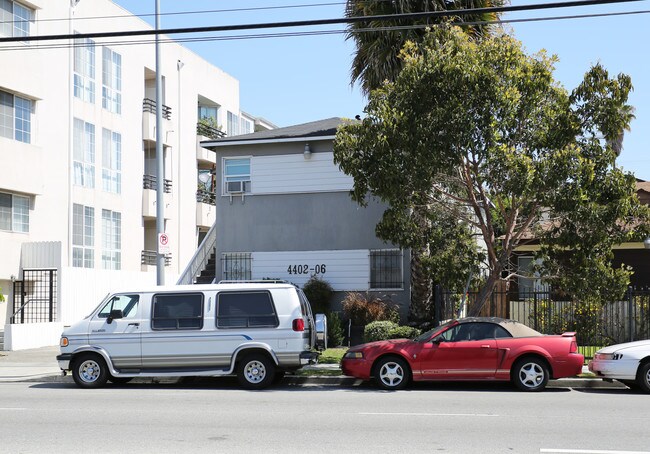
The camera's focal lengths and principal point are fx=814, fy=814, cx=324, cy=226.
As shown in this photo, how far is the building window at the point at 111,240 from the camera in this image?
3272 centimetres

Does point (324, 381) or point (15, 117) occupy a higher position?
point (15, 117)

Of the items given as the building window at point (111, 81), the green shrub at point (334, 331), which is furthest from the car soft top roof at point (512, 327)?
the building window at point (111, 81)

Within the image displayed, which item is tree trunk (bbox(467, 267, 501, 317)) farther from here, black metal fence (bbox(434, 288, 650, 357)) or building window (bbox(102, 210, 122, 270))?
building window (bbox(102, 210, 122, 270))

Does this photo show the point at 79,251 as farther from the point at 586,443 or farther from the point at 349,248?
the point at 586,443

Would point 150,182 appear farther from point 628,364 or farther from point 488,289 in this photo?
point 628,364

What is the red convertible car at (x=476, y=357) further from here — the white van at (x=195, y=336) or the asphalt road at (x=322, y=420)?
the white van at (x=195, y=336)

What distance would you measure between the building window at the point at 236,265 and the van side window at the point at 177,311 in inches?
356

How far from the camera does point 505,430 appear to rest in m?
10.2

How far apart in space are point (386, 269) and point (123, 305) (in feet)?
31.6

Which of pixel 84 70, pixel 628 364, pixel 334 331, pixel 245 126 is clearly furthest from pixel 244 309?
pixel 245 126

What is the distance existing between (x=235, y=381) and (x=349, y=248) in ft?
26.4

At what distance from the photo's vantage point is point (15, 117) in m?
27.3

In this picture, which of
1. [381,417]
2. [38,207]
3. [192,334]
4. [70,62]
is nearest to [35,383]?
[192,334]

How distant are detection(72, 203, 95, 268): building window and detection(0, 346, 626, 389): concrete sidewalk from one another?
8935 millimetres
